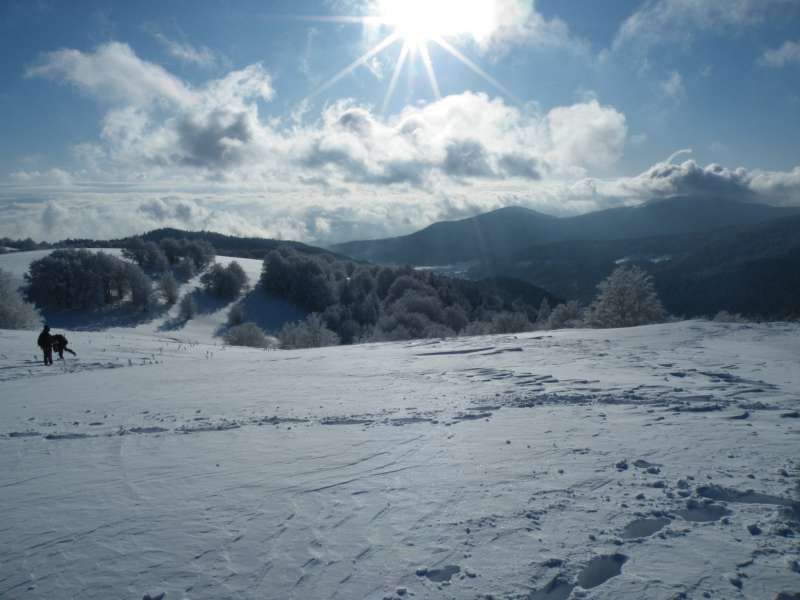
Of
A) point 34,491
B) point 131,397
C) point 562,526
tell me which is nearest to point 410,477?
point 562,526

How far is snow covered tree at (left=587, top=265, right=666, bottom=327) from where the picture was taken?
1208 inches

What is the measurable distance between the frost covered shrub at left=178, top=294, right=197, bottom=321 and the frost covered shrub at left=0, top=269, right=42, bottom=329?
25.6 metres

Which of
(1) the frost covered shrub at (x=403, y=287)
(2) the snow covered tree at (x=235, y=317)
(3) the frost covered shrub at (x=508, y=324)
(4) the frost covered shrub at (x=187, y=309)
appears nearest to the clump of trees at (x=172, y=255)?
(4) the frost covered shrub at (x=187, y=309)

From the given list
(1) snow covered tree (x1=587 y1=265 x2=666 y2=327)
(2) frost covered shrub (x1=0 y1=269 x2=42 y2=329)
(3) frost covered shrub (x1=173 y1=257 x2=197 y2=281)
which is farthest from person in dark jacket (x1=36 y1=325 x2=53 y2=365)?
(3) frost covered shrub (x1=173 y1=257 x2=197 y2=281)

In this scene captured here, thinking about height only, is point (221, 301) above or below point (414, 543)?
above

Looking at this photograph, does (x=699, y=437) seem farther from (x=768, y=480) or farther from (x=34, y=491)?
(x=34, y=491)

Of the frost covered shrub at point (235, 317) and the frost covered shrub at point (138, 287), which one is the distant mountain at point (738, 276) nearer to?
the frost covered shrub at point (235, 317)

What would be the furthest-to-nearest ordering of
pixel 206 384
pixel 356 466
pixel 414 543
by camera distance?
pixel 206 384 < pixel 356 466 < pixel 414 543

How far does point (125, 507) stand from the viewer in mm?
4680

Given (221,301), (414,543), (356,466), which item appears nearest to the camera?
(414,543)

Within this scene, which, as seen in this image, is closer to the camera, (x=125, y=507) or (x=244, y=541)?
(x=244, y=541)

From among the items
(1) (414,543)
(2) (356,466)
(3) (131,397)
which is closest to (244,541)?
(1) (414,543)

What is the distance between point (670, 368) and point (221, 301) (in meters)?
66.3

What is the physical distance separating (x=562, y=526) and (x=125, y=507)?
13.9 feet
